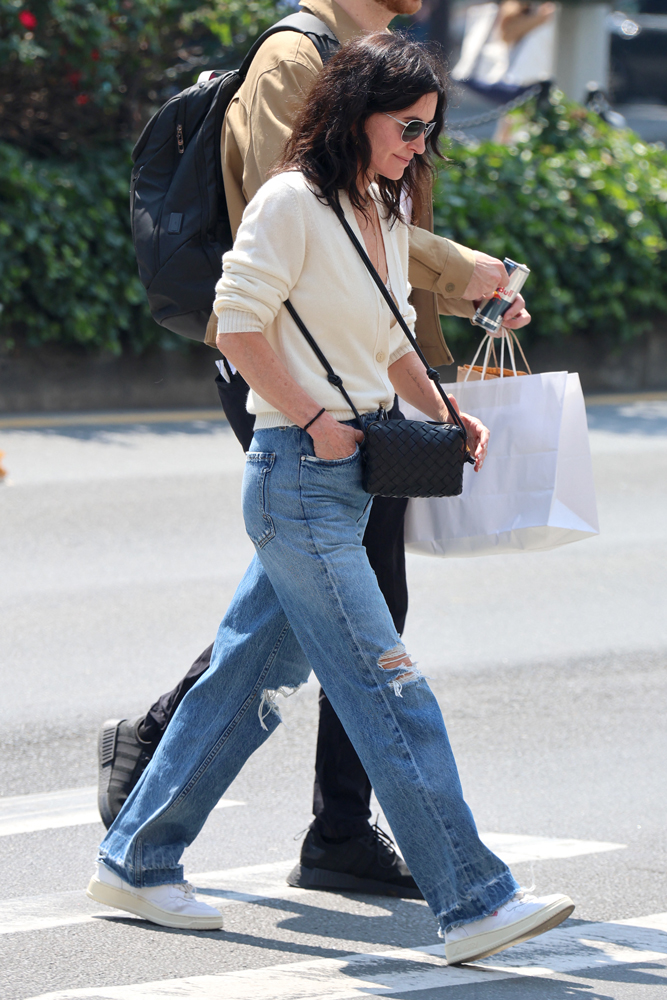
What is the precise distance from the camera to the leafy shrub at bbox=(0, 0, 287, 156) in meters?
9.88

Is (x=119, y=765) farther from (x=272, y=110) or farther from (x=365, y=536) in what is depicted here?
(x=272, y=110)

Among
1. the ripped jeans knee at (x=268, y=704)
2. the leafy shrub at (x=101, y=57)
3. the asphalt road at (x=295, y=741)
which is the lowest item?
the asphalt road at (x=295, y=741)

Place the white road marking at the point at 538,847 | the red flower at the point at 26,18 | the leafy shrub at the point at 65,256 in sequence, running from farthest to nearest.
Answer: the red flower at the point at 26,18
the leafy shrub at the point at 65,256
the white road marking at the point at 538,847

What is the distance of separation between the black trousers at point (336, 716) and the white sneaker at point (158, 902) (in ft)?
1.32

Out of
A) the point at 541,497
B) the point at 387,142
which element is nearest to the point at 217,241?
the point at 387,142

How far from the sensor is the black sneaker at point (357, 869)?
3.26 metres

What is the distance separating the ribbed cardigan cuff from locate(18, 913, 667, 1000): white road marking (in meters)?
1.26

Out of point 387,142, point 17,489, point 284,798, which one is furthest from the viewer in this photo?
point 17,489

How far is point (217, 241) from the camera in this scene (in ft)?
10.3

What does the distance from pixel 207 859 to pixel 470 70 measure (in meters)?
18.5

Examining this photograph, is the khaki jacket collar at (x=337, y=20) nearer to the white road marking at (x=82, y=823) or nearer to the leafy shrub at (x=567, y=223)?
the white road marking at (x=82, y=823)

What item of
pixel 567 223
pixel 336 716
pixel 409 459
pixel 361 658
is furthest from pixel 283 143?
pixel 567 223

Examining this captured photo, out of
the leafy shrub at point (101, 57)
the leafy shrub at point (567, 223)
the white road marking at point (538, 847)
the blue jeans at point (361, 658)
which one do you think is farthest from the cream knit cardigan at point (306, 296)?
the leafy shrub at point (567, 223)

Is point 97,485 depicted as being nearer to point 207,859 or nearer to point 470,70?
point 207,859
